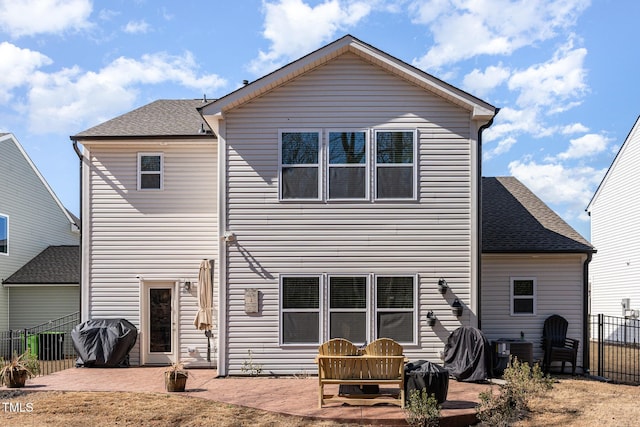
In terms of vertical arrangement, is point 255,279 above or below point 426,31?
below

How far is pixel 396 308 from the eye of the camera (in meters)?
12.1

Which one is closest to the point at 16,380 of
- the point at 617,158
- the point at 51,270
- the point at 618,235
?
the point at 51,270

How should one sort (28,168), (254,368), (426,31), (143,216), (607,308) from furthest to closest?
(607,308), (28,168), (143,216), (254,368), (426,31)

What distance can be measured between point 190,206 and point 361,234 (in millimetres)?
4176

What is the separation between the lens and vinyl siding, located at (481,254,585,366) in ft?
44.1

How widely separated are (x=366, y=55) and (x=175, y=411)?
7848 mm

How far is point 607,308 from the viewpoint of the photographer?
2422 centimetres

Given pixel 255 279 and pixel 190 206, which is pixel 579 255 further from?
pixel 190 206

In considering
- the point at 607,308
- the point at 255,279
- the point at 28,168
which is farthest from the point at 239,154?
the point at 607,308

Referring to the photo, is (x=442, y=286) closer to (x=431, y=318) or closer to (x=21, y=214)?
(x=431, y=318)

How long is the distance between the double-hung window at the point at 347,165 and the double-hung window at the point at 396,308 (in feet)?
6.31

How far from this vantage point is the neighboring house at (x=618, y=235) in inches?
856

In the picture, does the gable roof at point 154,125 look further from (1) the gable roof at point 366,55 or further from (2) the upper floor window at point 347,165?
(2) the upper floor window at point 347,165

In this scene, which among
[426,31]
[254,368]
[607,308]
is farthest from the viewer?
[607,308]
